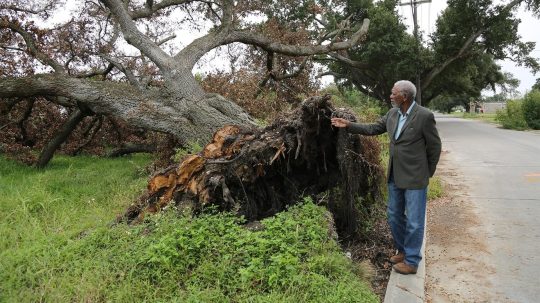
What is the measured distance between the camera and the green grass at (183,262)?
345 centimetres

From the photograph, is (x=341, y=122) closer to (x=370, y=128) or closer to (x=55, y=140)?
(x=370, y=128)

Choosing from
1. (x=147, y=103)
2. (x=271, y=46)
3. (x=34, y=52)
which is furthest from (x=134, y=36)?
(x=271, y=46)

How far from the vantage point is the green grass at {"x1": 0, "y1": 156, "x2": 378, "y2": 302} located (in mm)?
3453

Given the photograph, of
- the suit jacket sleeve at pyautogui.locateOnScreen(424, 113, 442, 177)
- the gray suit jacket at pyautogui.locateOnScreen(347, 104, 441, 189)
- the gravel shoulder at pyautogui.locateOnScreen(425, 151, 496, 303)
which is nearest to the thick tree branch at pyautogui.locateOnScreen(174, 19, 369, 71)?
the gravel shoulder at pyautogui.locateOnScreen(425, 151, 496, 303)

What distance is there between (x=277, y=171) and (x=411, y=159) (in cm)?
182

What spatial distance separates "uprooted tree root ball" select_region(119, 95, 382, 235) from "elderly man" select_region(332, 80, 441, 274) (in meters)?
Answer: 0.83

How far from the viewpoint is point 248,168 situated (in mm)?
4988

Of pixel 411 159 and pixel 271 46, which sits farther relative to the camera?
pixel 271 46

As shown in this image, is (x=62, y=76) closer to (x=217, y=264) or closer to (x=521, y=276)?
(x=217, y=264)

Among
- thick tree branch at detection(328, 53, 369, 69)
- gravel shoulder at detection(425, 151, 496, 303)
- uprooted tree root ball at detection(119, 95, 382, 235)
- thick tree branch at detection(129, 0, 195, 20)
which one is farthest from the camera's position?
thick tree branch at detection(328, 53, 369, 69)

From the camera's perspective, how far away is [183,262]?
375 centimetres

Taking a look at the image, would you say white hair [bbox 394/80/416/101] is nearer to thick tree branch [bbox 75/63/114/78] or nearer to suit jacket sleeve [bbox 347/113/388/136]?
suit jacket sleeve [bbox 347/113/388/136]


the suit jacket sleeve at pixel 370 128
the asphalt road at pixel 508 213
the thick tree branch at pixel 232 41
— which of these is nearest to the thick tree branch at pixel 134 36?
the thick tree branch at pixel 232 41

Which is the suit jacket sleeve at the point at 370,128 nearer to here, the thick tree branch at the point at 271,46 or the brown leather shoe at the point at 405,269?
the brown leather shoe at the point at 405,269
